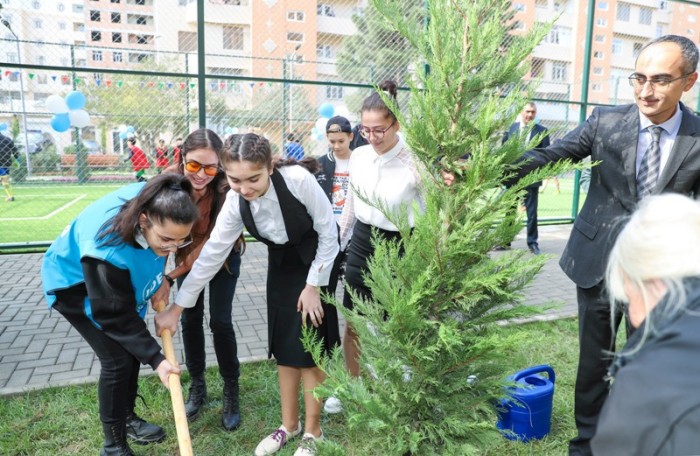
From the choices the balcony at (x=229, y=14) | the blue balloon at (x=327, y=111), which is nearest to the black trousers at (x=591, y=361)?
the blue balloon at (x=327, y=111)

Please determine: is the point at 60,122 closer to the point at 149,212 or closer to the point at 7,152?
→ the point at 7,152

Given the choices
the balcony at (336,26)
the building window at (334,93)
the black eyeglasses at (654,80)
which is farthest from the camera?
the balcony at (336,26)

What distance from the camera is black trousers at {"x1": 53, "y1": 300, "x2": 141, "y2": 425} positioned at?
2617 millimetres

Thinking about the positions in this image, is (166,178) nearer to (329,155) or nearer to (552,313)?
(329,155)

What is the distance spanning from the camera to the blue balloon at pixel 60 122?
786cm

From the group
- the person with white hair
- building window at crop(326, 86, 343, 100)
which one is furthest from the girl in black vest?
building window at crop(326, 86, 343, 100)

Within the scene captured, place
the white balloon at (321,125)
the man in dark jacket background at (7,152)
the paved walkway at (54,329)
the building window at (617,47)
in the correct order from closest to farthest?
the paved walkway at (54,329) → the man in dark jacket background at (7,152) → the white balloon at (321,125) → the building window at (617,47)

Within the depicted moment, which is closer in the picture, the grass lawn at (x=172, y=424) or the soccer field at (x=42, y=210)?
the grass lawn at (x=172, y=424)

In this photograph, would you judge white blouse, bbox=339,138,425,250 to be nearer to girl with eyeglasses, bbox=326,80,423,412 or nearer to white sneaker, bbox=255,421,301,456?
girl with eyeglasses, bbox=326,80,423,412

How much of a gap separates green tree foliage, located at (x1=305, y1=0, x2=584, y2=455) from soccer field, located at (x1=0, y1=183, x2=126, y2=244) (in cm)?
874

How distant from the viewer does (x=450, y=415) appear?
199 centimetres

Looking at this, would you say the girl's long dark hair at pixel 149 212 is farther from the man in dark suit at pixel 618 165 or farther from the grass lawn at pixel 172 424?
the man in dark suit at pixel 618 165

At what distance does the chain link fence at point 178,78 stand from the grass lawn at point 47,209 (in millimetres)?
48

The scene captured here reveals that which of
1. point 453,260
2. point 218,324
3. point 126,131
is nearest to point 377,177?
point 453,260
